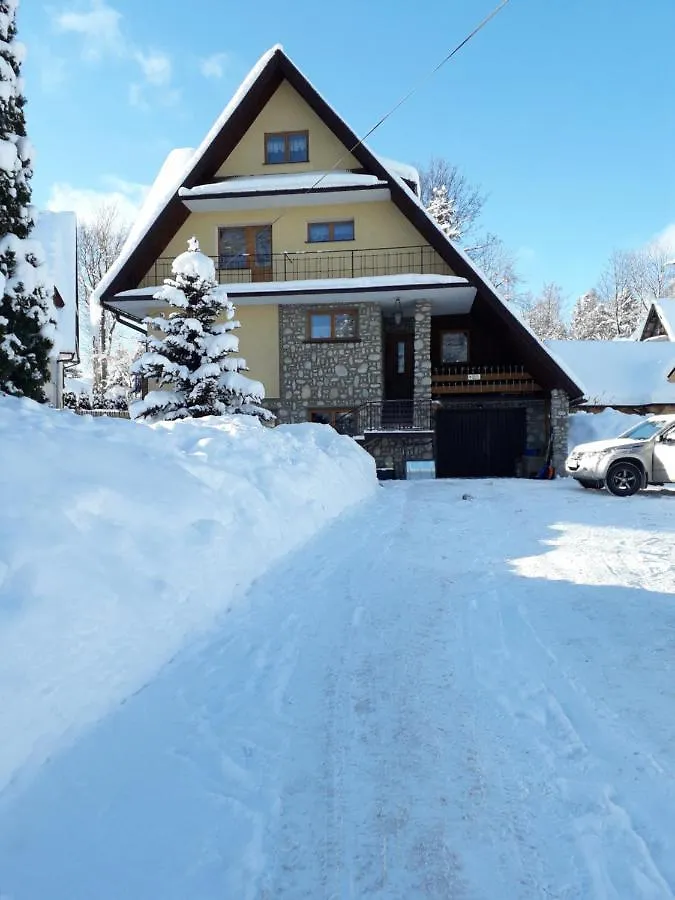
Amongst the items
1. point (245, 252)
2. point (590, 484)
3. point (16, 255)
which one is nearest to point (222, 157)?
point (245, 252)

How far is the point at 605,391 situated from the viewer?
2278 cm

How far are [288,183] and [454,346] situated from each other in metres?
6.95

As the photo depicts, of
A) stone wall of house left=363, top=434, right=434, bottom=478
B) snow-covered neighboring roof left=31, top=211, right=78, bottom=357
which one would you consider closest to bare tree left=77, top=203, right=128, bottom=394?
snow-covered neighboring roof left=31, top=211, right=78, bottom=357

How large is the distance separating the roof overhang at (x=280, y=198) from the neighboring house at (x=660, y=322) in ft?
62.5

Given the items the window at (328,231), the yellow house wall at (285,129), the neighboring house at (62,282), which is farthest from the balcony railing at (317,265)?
the neighboring house at (62,282)

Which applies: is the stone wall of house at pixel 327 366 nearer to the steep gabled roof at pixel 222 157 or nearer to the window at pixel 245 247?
the window at pixel 245 247

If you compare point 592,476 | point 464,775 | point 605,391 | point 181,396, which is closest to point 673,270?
point 605,391

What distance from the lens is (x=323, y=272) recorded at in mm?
16250

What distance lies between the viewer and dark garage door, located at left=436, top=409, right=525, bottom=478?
1753cm

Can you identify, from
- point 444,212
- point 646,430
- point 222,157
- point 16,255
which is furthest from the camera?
point 444,212

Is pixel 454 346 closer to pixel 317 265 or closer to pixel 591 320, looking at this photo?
pixel 317 265

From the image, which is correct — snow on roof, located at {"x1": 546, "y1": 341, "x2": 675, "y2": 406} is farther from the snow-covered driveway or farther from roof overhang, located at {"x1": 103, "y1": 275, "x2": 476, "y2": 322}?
the snow-covered driveway

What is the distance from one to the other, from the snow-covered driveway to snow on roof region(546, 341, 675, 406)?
2037 cm

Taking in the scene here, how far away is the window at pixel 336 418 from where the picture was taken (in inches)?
619
